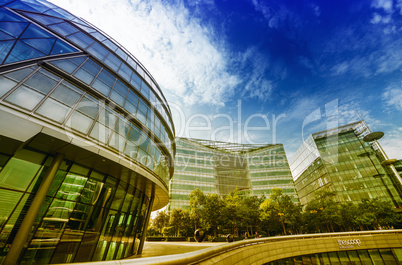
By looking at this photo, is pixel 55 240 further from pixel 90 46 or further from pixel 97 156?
pixel 90 46

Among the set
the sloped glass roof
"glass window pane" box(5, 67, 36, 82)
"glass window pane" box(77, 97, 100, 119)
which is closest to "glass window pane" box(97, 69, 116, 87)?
the sloped glass roof

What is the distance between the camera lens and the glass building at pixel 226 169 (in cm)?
5366

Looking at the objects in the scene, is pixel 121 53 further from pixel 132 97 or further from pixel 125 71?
pixel 132 97

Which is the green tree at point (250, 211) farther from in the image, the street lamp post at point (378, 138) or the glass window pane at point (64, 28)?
the street lamp post at point (378, 138)

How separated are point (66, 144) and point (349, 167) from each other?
70533 millimetres

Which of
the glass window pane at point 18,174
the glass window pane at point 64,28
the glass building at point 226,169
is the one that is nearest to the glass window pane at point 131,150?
the glass window pane at point 18,174

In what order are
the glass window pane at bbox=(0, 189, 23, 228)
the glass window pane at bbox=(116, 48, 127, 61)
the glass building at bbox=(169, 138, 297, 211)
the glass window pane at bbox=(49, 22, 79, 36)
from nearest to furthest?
the glass window pane at bbox=(0, 189, 23, 228), the glass window pane at bbox=(49, 22, 79, 36), the glass window pane at bbox=(116, 48, 127, 61), the glass building at bbox=(169, 138, 297, 211)

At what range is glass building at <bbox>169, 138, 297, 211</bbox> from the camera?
5366 cm

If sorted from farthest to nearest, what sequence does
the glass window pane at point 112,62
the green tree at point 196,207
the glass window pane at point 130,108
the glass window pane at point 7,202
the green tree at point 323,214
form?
the green tree at point 196,207 < the green tree at point 323,214 < the glass window pane at point 112,62 < the glass window pane at point 130,108 < the glass window pane at point 7,202

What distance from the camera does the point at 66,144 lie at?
7.04 metres

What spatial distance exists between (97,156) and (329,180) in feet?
218

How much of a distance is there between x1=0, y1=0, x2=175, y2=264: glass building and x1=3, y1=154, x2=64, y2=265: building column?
0.03 m

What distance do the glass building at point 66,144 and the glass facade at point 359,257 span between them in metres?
19.1

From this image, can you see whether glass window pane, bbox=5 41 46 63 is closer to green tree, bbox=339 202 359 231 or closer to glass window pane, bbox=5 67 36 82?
glass window pane, bbox=5 67 36 82
